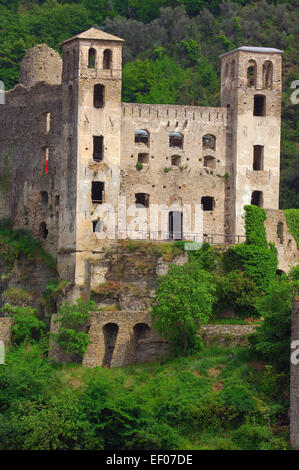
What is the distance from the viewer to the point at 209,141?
8812 cm

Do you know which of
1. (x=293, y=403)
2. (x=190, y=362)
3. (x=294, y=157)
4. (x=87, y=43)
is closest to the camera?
(x=293, y=403)

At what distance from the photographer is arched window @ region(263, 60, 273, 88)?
87.8 meters

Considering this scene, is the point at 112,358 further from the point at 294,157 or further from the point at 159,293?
the point at 294,157

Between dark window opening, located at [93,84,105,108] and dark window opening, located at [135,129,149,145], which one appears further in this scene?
dark window opening, located at [135,129,149,145]

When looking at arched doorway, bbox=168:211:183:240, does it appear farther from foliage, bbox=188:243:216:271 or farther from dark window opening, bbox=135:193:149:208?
foliage, bbox=188:243:216:271

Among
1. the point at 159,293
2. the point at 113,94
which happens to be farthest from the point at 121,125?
the point at 159,293

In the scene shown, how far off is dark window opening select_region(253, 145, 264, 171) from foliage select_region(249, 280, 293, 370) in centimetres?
1335

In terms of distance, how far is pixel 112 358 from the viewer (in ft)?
257

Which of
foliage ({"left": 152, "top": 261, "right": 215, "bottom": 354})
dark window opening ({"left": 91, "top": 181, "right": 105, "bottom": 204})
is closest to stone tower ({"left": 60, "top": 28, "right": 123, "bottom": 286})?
dark window opening ({"left": 91, "top": 181, "right": 105, "bottom": 204})

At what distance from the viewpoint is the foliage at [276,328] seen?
71.7 meters

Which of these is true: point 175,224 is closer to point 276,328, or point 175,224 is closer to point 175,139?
point 175,139

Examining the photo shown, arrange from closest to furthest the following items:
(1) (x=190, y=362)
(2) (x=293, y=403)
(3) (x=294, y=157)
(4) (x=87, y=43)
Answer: (2) (x=293, y=403) < (1) (x=190, y=362) < (4) (x=87, y=43) < (3) (x=294, y=157)
